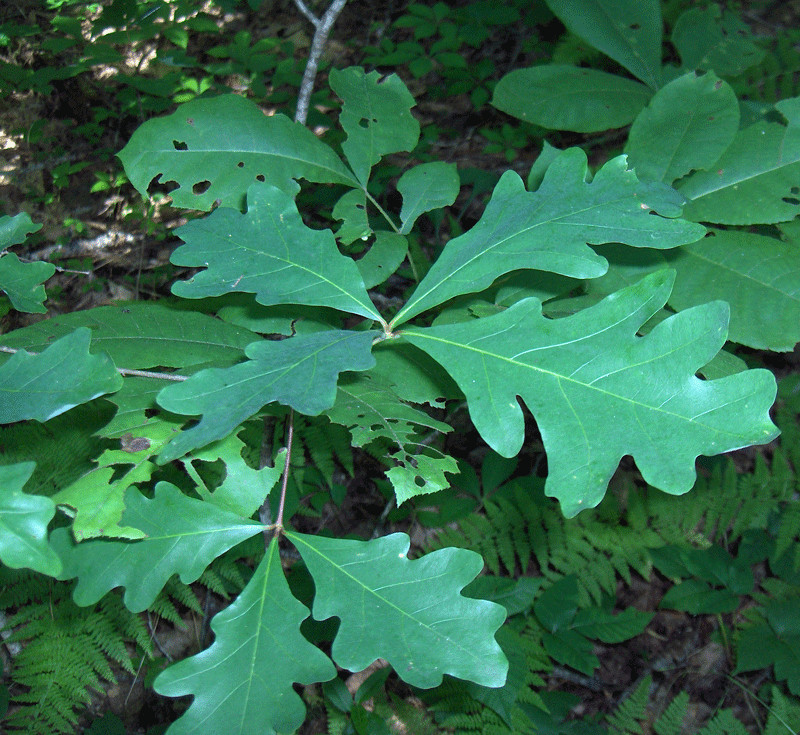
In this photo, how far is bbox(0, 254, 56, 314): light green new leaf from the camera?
1.42 metres

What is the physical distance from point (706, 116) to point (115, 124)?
351 centimetres

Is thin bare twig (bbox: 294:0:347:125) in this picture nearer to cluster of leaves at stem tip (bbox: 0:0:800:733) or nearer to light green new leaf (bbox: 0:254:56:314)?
cluster of leaves at stem tip (bbox: 0:0:800:733)

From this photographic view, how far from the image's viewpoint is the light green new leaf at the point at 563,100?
201cm

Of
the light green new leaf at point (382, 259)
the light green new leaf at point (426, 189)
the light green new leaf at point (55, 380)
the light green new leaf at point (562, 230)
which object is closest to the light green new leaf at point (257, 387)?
the light green new leaf at point (55, 380)

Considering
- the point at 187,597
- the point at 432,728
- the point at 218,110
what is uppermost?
the point at 218,110

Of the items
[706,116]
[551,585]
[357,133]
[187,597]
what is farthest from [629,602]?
[357,133]

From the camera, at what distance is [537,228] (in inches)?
52.3

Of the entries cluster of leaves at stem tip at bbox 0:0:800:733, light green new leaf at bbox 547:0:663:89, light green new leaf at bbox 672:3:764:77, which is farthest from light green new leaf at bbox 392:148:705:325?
light green new leaf at bbox 672:3:764:77

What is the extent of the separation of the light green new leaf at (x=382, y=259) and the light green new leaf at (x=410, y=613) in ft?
2.34

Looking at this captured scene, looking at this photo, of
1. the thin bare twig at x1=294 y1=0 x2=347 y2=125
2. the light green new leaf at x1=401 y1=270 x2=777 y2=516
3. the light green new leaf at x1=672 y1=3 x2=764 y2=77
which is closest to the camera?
the light green new leaf at x1=401 y1=270 x2=777 y2=516

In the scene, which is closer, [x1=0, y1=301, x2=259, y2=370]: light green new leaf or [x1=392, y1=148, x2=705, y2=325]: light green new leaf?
[x1=392, y1=148, x2=705, y2=325]: light green new leaf

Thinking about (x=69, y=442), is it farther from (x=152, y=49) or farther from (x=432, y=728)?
(x=152, y=49)

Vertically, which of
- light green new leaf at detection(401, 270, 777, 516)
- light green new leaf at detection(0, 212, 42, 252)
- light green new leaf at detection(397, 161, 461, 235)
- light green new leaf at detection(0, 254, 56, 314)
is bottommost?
light green new leaf at detection(401, 270, 777, 516)

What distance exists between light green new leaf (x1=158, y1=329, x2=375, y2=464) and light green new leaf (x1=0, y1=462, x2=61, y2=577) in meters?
0.20
